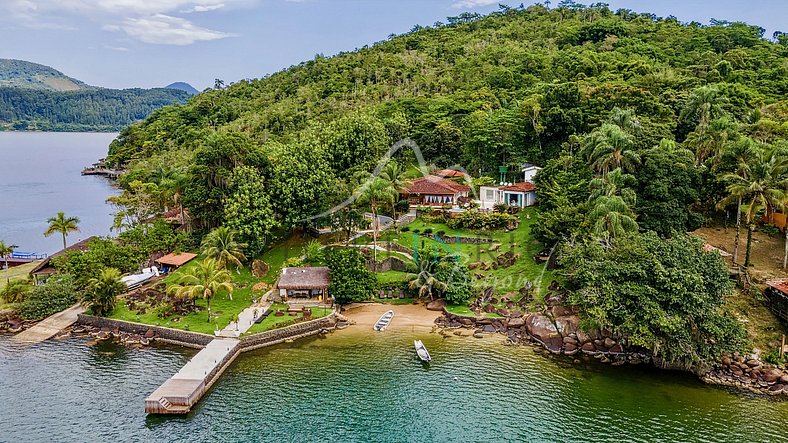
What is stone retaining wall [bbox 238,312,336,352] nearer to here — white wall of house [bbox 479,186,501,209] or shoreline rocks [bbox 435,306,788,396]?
shoreline rocks [bbox 435,306,788,396]

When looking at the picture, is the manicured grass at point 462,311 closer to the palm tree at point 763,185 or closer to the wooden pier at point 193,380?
the wooden pier at point 193,380

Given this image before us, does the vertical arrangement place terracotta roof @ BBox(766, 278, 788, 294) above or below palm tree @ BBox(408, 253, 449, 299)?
above

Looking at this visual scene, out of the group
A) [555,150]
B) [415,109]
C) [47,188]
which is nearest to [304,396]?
[555,150]

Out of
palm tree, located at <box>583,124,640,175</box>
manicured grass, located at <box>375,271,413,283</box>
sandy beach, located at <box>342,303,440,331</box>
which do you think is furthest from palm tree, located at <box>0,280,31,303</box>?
→ palm tree, located at <box>583,124,640,175</box>

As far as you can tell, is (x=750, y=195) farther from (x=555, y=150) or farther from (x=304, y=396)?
(x=304, y=396)

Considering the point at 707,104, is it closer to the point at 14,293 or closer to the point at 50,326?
the point at 50,326

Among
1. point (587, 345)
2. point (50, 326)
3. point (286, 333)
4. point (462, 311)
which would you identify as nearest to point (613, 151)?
point (587, 345)
